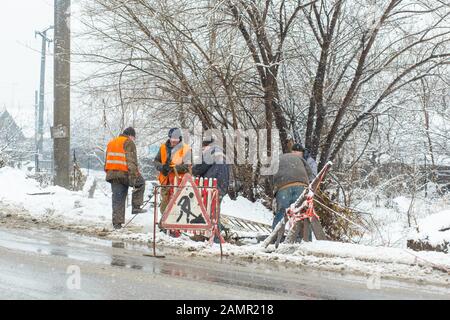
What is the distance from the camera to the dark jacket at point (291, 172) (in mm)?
11477

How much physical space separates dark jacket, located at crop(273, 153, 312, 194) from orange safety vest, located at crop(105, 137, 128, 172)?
9.11ft

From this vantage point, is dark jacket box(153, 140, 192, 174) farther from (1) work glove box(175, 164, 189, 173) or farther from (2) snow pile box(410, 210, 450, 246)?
(2) snow pile box(410, 210, 450, 246)

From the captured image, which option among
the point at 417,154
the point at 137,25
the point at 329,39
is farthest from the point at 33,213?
the point at 417,154

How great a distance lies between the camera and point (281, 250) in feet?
33.1

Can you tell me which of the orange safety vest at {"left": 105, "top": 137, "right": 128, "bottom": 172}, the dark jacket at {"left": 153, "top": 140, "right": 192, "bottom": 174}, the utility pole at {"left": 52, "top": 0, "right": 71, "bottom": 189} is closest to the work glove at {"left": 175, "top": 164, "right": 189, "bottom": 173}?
the dark jacket at {"left": 153, "top": 140, "right": 192, "bottom": 174}

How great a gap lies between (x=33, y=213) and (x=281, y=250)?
6129 mm

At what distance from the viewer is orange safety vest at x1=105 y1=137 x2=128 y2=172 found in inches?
489

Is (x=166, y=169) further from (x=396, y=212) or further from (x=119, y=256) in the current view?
(x=396, y=212)

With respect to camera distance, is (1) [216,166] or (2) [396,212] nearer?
(1) [216,166]

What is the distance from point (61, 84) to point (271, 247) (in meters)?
7.27

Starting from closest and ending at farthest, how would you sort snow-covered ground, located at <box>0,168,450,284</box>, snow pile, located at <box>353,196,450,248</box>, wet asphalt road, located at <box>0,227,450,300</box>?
wet asphalt road, located at <box>0,227,450,300</box> < snow-covered ground, located at <box>0,168,450,284</box> < snow pile, located at <box>353,196,450,248</box>

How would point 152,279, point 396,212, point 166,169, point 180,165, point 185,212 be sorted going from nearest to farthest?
point 152,279
point 185,212
point 180,165
point 166,169
point 396,212

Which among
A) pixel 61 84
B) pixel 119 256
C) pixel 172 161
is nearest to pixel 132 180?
pixel 172 161

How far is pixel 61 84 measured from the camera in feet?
50.6
